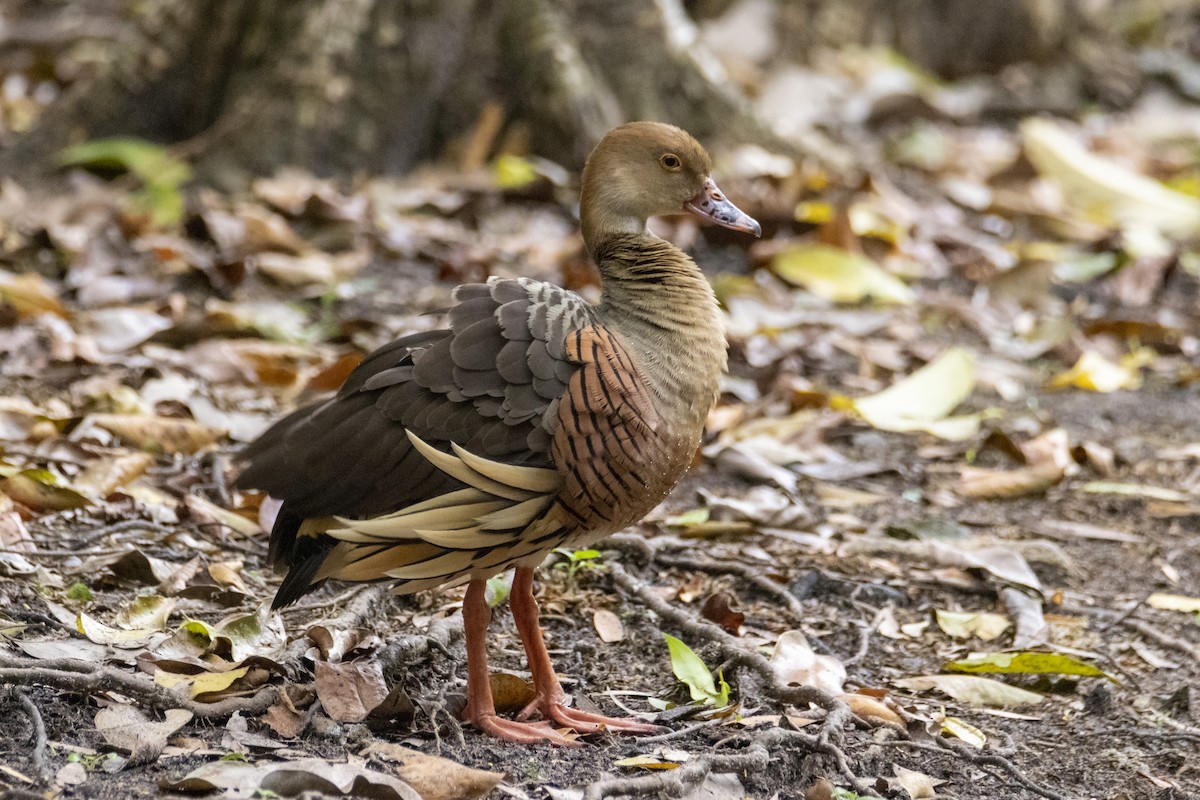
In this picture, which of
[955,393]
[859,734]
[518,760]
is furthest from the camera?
[955,393]

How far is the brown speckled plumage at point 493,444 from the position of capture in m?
2.85

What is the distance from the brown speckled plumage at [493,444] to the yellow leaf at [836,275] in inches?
119

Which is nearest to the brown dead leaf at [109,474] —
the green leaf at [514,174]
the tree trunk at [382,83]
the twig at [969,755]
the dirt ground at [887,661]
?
the dirt ground at [887,661]

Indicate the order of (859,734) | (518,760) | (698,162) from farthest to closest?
(698,162)
(859,734)
(518,760)

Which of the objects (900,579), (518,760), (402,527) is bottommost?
(900,579)

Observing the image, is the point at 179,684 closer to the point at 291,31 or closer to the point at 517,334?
the point at 517,334

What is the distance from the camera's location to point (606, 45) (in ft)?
22.9

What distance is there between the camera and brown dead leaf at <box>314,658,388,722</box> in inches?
111

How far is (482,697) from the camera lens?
117 inches

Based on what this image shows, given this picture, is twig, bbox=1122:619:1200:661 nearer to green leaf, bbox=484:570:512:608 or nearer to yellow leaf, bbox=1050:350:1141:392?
green leaf, bbox=484:570:512:608

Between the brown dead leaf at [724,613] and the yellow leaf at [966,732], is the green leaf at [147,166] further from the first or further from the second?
the yellow leaf at [966,732]

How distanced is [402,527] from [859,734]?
108cm

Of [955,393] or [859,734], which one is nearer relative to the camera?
[859,734]

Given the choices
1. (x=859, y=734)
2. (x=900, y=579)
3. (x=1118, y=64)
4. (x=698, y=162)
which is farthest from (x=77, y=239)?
(x=1118, y=64)
